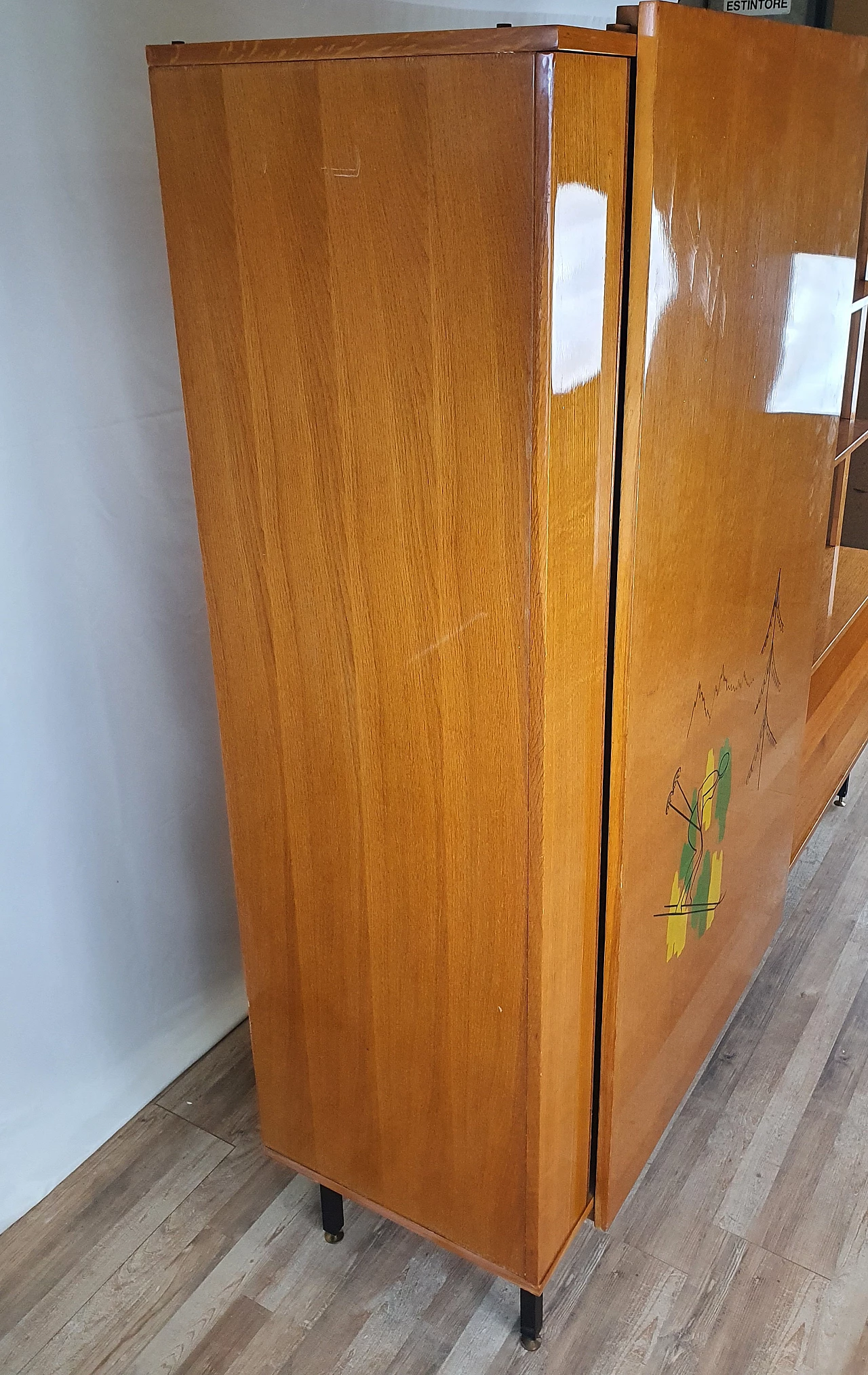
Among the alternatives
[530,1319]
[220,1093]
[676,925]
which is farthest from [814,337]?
[220,1093]

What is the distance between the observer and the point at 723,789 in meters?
1.61

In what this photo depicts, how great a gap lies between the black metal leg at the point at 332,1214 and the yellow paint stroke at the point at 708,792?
767mm

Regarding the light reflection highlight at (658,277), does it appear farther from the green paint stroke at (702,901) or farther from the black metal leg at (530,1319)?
the black metal leg at (530,1319)

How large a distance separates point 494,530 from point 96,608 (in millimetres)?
840

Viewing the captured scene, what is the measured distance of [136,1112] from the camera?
1.93 metres

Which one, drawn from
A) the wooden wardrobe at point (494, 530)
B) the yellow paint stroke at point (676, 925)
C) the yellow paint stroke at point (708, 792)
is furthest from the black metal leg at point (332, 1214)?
the yellow paint stroke at point (708, 792)

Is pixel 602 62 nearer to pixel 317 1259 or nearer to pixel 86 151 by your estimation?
pixel 86 151

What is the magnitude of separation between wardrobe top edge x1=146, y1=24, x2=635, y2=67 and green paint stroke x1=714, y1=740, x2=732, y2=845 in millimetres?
934

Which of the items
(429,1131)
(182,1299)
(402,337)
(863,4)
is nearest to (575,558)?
(402,337)

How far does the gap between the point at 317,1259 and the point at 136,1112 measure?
18.1 inches

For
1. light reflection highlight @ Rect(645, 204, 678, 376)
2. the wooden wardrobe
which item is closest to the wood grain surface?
the wooden wardrobe

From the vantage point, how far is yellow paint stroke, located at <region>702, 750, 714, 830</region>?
5.02ft

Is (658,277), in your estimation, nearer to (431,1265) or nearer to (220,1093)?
(431,1265)

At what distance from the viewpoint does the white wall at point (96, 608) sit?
4.78 ft
